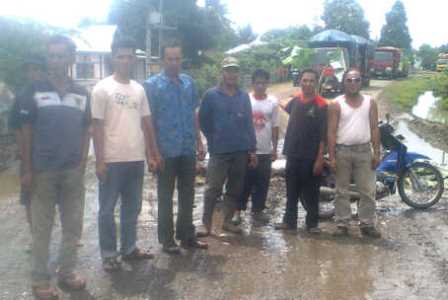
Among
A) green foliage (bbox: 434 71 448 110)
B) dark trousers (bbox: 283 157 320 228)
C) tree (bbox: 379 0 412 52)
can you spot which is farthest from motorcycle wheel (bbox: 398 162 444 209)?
tree (bbox: 379 0 412 52)

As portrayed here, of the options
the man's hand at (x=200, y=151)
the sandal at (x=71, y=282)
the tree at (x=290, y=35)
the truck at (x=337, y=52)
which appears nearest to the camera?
the sandal at (x=71, y=282)

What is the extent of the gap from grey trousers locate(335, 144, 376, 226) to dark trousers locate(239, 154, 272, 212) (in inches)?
37.1

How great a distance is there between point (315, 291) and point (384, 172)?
3434 mm

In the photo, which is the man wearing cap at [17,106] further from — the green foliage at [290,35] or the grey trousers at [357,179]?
the green foliage at [290,35]

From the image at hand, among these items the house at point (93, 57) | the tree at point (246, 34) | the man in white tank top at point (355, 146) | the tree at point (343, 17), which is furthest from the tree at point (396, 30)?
the man in white tank top at point (355, 146)

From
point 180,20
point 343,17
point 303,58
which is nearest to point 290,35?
point 180,20

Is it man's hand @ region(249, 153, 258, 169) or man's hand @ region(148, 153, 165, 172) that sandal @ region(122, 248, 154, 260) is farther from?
man's hand @ region(249, 153, 258, 169)

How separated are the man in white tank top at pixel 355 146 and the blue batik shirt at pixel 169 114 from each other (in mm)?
1708

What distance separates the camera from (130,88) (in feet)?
16.4

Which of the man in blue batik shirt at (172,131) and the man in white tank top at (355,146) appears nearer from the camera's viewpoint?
the man in blue batik shirt at (172,131)

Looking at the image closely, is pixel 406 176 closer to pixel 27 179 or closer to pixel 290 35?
pixel 27 179

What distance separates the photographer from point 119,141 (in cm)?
496

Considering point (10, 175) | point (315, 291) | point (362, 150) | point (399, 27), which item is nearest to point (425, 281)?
point (315, 291)

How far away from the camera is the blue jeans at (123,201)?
5.02 m
